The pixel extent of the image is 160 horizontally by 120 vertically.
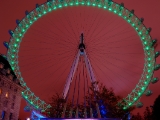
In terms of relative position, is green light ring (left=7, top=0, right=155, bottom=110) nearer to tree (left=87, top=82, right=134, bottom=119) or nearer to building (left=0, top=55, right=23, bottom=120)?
tree (left=87, top=82, right=134, bottom=119)

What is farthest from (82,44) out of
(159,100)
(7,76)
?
(7,76)

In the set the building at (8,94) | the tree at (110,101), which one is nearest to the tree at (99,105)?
the tree at (110,101)

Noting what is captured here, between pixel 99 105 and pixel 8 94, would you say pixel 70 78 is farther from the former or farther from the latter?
pixel 8 94

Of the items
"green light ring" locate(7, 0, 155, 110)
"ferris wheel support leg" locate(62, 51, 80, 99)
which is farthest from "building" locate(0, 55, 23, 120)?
"ferris wheel support leg" locate(62, 51, 80, 99)

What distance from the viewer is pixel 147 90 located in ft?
124

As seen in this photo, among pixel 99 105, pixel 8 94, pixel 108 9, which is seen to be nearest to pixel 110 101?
pixel 99 105

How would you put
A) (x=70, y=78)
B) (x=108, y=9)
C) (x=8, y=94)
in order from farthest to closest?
1. (x=8, y=94)
2. (x=108, y=9)
3. (x=70, y=78)

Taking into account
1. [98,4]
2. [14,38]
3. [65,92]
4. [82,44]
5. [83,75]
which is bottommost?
[65,92]

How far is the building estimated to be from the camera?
4502 cm

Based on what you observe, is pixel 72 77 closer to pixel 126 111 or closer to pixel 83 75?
pixel 83 75

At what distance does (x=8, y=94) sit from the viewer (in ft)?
157

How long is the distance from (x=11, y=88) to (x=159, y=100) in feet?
103

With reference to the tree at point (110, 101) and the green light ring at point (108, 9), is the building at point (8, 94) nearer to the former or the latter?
the green light ring at point (108, 9)

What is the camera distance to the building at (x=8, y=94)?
4502cm
